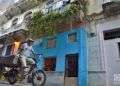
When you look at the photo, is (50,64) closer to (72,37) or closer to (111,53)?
(72,37)

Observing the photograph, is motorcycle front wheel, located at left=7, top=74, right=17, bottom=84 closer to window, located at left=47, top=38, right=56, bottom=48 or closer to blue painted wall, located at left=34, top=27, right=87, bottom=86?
blue painted wall, located at left=34, top=27, right=87, bottom=86

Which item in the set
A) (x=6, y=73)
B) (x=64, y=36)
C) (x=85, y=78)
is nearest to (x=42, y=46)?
(x=64, y=36)

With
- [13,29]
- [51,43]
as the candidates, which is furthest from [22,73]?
[13,29]

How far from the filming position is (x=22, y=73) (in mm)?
10938

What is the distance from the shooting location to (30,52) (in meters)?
11.0

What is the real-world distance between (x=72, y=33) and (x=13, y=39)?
636 cm

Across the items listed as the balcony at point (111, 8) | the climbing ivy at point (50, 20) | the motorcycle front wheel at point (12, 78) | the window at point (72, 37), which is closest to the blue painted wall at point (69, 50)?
the window at point (72, 37)

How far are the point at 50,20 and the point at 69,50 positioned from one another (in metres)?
2.33

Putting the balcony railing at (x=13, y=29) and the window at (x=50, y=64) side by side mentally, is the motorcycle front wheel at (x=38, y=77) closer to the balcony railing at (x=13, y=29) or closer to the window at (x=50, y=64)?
the window at (x=50, y=64)

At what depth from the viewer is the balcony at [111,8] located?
43.9 feet

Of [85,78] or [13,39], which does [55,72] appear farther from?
[13,39]

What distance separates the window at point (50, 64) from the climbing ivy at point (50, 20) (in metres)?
1.63

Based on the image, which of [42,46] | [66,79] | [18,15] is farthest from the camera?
[18,15]

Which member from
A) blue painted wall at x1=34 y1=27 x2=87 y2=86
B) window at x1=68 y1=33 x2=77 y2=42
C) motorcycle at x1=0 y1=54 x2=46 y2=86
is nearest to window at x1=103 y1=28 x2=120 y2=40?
blue painted wall at x1=34 y1=27 x2=87 y2=86
